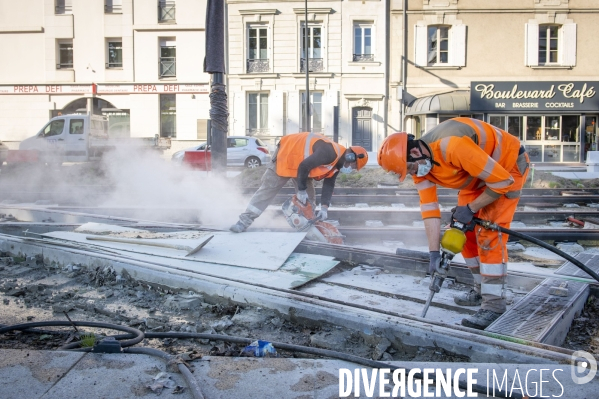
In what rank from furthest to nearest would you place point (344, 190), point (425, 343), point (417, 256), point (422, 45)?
point (422, 45)
point (344, 190)
point (417, 256)
point (425, 343)

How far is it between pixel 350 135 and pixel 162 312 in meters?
21.5

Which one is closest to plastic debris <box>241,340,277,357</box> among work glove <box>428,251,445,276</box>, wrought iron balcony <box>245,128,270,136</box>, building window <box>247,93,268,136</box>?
work glove <box>428,251,445,276</box>

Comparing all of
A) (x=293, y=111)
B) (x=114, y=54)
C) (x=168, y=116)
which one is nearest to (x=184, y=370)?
(x=293, y=111)

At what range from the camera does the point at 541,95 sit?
23.2 m

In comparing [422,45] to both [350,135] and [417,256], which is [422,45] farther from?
[417,256]

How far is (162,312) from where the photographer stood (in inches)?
158

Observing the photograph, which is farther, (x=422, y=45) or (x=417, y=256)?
(x=422, y=45)

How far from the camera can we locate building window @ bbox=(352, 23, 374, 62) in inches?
969

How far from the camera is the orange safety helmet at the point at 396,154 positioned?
356cm

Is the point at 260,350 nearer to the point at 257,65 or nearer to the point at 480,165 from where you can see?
the point at 480,165

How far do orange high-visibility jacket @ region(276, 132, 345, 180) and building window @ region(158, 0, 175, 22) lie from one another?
2311 centimetres

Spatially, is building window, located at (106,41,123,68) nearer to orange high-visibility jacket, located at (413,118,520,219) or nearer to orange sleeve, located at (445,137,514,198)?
orange high-visibility jacket, located at (413,118,520,219)

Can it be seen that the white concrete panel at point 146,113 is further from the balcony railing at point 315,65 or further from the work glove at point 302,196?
the work glove at point 302,196

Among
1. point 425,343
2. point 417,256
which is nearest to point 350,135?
point 417,256
